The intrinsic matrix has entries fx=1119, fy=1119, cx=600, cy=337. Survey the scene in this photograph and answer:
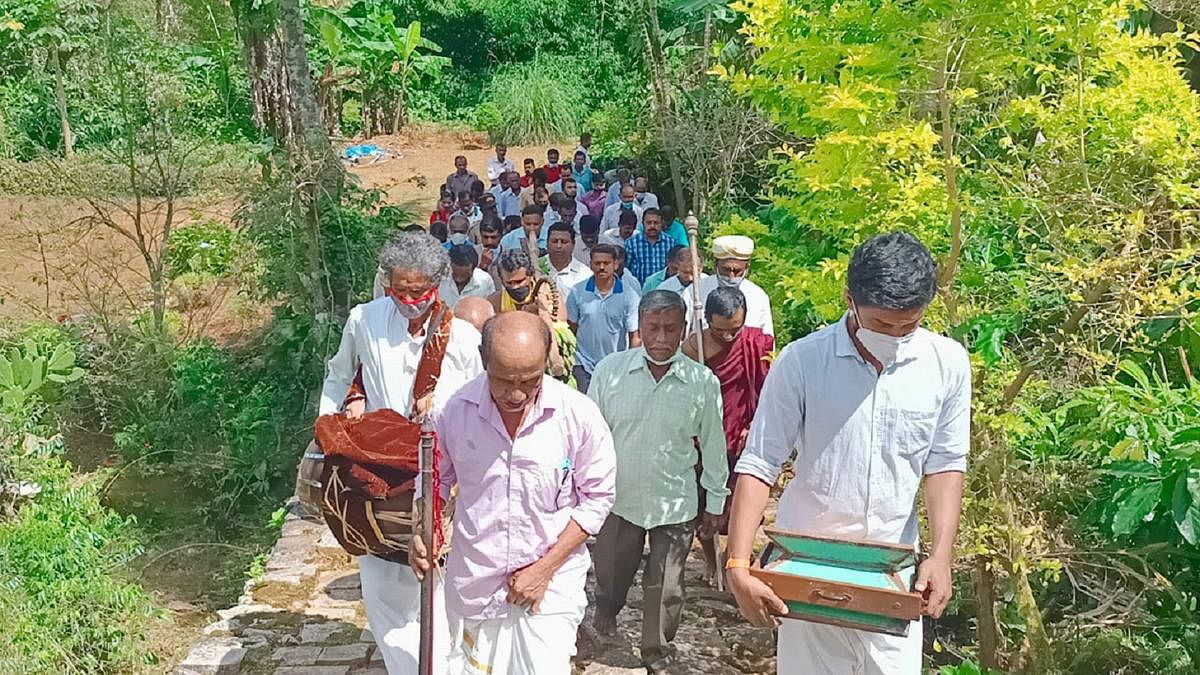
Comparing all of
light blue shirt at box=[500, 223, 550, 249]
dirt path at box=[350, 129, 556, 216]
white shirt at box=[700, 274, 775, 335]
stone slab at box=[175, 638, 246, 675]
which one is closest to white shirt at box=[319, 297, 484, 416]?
stone slab at box=[175, 638, 246, 675]

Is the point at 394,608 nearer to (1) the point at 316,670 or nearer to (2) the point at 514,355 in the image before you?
(1) the point at 316,670

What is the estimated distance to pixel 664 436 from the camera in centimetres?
504

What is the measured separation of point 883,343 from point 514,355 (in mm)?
1084

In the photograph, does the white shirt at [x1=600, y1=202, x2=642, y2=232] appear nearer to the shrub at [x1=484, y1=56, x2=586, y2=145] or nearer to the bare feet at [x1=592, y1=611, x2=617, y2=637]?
the bare feet at [x1=592, y1=611, x2=617, y2=637]

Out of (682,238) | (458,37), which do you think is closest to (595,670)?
(682,238)

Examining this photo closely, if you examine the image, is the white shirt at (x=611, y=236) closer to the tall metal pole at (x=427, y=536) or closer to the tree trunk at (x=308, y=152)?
the tree trunk at (x=308, y=152)

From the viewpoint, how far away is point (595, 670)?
16.9ft

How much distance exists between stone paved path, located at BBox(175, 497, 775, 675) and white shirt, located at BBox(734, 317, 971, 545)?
7.02 ft

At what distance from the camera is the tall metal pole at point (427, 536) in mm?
3412

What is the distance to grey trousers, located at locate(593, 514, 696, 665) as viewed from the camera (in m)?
5.13

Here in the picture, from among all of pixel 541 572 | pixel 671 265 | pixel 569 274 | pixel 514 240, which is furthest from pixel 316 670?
pixel 514 240

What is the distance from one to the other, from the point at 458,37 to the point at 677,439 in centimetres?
2488

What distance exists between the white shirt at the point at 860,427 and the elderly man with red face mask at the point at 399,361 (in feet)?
4.66

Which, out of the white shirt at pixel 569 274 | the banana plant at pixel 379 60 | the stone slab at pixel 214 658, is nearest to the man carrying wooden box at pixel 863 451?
the stone slab at pixel 214 658
